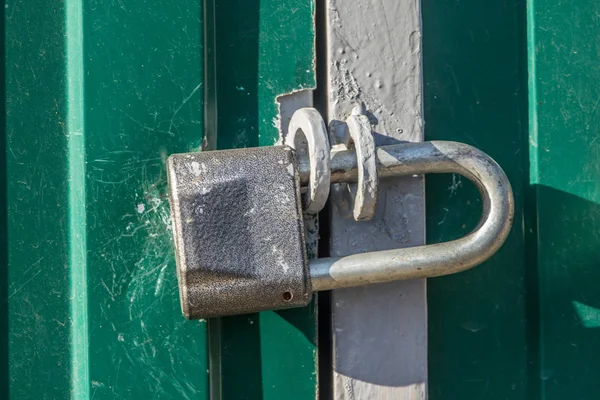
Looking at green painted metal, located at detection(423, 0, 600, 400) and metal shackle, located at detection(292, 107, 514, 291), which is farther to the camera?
green painted metal, located at detection(423, 0, 600, 400)

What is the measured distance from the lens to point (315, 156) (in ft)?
2.98

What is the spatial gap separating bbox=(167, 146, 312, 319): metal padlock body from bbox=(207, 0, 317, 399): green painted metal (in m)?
0.08

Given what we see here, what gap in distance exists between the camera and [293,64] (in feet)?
3.32

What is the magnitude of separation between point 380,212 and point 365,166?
0.35 ft

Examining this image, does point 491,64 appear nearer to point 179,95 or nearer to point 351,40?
point 351,40

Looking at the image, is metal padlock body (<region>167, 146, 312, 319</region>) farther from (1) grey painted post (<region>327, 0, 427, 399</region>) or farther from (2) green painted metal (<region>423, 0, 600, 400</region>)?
(2) green painted metal (<region>423, 0, 600, 400</region>)

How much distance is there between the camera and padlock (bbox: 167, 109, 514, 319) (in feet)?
2.98

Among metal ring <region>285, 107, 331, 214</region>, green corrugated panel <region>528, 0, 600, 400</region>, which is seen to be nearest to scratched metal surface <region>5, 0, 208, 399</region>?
metal ring <region>285, 107, 331, 214</region>

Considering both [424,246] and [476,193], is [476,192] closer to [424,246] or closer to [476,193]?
[476,193]

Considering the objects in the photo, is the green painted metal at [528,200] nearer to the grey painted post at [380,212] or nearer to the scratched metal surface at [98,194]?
the grey painted post at [380,212]

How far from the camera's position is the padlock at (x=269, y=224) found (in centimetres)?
91

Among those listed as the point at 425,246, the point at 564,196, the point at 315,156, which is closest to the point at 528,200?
the point at 564,196

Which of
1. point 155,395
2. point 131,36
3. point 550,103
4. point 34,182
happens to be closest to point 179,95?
point 131,36

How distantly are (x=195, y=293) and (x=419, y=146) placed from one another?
1.09 feet
